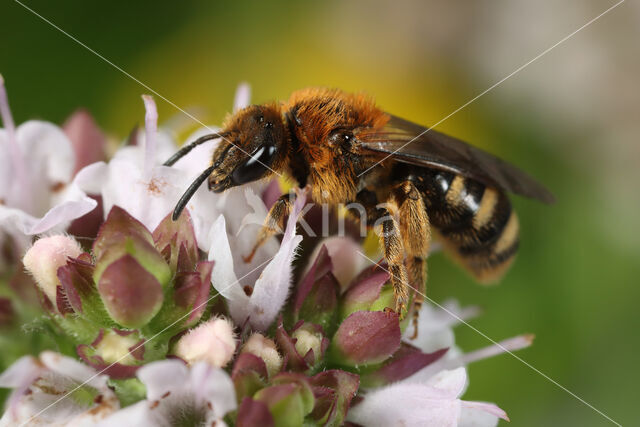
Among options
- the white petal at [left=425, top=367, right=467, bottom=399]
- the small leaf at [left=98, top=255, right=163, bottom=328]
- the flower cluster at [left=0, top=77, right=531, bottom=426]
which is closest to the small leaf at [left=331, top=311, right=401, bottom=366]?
the flower cluster at [left=0, top=77, right=531, bottom=426]

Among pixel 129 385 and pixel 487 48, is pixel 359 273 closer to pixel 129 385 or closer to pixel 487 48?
pixel 129 385

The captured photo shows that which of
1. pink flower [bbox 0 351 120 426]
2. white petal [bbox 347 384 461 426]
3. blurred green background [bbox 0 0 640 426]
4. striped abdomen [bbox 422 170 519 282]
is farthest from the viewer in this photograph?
blurred green background [bbox 0 0 640 426]

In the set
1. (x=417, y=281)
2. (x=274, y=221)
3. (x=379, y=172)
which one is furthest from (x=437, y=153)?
(x=274, y=221)

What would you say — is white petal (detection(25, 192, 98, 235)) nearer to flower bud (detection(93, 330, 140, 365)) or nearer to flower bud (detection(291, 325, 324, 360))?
flower bud (detection(93, 330, 140, 365))

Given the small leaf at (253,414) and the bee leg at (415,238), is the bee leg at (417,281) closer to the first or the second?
the bee leg at (415,238)

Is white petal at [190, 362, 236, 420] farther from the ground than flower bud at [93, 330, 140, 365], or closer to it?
closer to it

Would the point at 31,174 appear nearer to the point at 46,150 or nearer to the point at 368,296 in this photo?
the point at 46,150

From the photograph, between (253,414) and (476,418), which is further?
(476,418)
